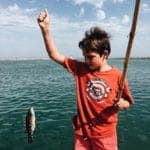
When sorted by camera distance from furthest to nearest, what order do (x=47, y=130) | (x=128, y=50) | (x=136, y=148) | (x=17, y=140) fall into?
(x=47, y=130)
(x=17, y=140)
(x=136, y=148)
(x=128, y=50)

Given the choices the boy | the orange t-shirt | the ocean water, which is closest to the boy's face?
the boy

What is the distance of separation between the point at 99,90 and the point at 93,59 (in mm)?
570

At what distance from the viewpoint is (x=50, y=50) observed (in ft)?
17.8

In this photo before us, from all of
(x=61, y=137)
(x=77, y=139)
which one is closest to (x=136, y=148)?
(x=61, y=137)

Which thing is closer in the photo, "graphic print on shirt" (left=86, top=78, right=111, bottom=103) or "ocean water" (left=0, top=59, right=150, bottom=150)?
"graphic print on shirt" (left=86, top=78, right=111, bottom=103)

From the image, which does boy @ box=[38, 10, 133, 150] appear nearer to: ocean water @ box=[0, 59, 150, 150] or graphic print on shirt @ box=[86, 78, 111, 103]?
graphic print on shirt @ box=[86, 78, 111, 103]

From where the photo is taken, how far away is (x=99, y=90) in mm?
5508

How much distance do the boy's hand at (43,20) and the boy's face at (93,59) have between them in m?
0.81

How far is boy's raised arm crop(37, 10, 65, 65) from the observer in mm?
4991

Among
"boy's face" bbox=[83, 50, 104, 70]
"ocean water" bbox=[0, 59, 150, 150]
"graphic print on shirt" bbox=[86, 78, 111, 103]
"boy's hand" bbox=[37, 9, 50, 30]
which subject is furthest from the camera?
"ocean water" bbox=[0, 59, 150, 150]

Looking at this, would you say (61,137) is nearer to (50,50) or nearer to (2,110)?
(2,110)

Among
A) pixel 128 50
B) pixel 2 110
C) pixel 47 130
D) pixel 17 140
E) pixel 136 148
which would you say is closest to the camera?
pixel 128 50

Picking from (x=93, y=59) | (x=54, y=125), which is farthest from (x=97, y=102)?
(x=54, y=125)

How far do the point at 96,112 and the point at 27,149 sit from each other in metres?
11.8
